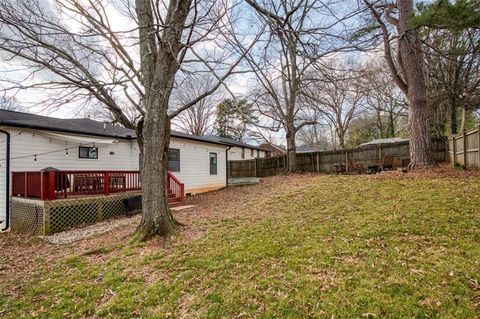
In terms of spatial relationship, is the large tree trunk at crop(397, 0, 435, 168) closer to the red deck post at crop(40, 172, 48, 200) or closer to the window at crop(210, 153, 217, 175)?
the window at crop(210, 153, 217, 175)

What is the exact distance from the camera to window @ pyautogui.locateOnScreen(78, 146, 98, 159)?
1007 cm

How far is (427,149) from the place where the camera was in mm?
8844

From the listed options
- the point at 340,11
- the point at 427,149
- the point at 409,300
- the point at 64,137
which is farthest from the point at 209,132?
the point at 409,300

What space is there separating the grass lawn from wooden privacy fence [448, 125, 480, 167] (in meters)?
3.73

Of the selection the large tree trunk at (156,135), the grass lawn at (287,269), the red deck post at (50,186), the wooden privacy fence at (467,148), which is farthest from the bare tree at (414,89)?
the red deck post at (50,186)

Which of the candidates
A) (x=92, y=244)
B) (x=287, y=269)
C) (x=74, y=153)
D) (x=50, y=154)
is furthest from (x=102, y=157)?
(x=287, y=269)

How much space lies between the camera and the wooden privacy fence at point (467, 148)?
8.54 meters

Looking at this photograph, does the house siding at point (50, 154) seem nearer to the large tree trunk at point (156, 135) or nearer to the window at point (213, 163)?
the window at point (213, 163)

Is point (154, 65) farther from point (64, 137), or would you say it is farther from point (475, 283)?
point (475, 283)

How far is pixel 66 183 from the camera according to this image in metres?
7.95

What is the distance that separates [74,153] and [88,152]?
530 millimetres

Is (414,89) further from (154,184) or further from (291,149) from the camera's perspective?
(154,184)

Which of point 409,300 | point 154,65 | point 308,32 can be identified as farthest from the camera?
point 154,65

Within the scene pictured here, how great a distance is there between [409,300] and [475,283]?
769 mm
